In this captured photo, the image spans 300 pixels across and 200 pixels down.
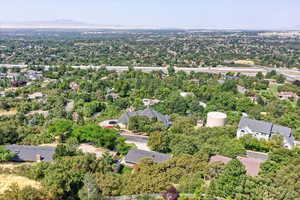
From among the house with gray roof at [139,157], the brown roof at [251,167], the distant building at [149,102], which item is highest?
the distant building at [149,102]

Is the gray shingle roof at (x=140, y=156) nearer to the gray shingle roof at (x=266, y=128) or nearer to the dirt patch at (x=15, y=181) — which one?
the dirt patch at (x=15, y=181)

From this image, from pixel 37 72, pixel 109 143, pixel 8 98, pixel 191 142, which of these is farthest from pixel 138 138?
pixel 37 72

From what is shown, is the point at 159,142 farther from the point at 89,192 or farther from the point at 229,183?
the point at 89,192

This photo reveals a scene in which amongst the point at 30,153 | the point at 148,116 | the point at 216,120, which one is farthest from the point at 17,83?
the point at 216,120

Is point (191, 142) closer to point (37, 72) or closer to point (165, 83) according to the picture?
point (165, 83)

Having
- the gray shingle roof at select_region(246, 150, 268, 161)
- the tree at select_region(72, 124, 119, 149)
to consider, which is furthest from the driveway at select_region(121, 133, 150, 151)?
the gray shingle roof at select_region(246, 150, 268, 161)

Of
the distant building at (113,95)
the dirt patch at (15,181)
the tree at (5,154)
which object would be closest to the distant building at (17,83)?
the distant building at (113,95)
